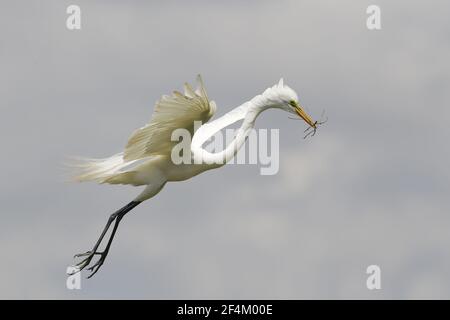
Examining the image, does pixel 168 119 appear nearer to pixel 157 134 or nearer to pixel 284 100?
pixel 157 134

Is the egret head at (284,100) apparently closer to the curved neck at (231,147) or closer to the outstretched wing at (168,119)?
the curved neck at (231,147)

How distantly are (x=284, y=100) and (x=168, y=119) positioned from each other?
2.63 metres

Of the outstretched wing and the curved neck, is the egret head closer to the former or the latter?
the curved neck

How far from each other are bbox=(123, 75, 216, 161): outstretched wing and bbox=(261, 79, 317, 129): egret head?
5.90ft

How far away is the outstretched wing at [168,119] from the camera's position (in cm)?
2338

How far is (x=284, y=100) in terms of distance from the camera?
83.7 feet

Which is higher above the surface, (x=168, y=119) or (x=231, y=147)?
(x=168, y=119)

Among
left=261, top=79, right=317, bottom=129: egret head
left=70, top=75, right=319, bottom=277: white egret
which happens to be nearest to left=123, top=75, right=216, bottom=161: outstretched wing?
left=70, top=75, right=319, bottom=277: white egret

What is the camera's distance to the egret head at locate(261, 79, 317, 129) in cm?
2545

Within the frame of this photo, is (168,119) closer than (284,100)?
Yes

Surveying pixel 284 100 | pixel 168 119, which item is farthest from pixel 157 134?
pixel 284 100

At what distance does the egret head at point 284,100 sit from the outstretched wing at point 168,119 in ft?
5.90

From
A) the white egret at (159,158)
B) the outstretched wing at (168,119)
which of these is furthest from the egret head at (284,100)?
the outstretched wing at (168,119)

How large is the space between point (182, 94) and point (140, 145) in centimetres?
177
